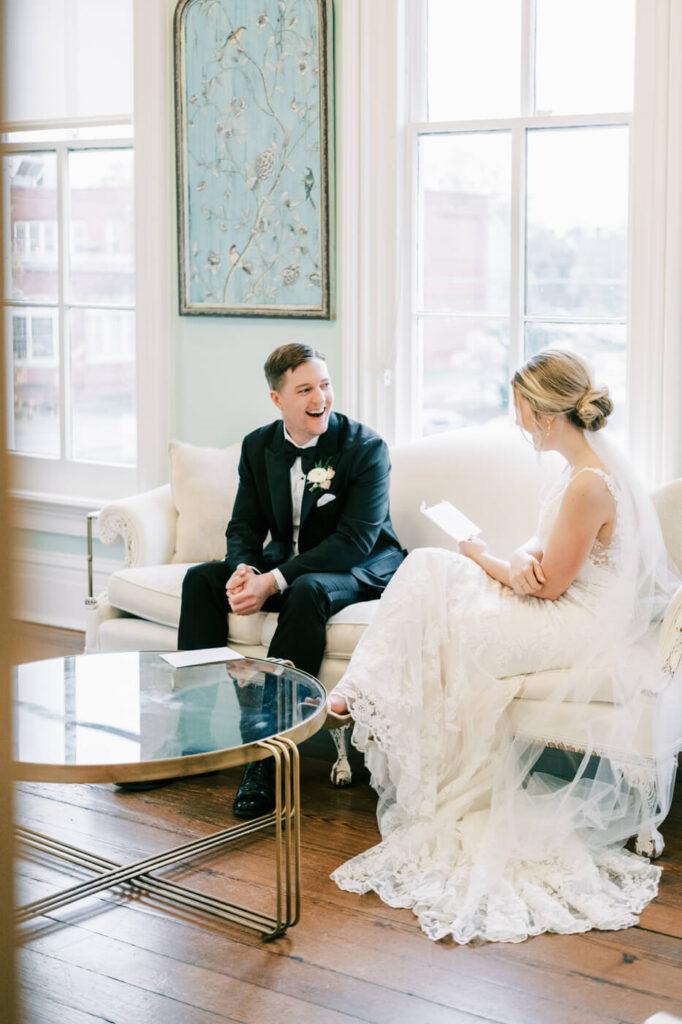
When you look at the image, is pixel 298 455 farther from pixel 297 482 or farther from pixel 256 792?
pixel 256 792

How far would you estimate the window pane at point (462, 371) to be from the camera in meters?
3.90

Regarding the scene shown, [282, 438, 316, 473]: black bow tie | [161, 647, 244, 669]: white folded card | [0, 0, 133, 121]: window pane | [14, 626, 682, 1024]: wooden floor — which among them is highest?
[0, 0, 133, 121]: window pane

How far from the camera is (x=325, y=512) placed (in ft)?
11.1

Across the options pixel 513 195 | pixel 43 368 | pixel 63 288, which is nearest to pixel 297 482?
pixel 513 195

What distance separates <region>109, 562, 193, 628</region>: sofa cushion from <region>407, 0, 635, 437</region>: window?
1.06 m

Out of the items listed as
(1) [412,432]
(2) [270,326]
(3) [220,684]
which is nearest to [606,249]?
(1) [412,432]

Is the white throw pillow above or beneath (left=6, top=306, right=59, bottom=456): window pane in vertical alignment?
beneath

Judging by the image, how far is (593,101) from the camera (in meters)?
3.60

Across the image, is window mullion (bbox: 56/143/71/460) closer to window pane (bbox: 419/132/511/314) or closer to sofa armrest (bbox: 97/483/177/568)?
sofa armrest (bbox: 97/483/177/568)

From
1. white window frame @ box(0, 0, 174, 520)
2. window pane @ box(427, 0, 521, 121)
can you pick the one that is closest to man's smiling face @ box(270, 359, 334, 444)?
window pane @ box(427, 0, 521, 121)

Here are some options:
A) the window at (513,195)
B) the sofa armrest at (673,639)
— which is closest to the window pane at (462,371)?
the window at (513,195)

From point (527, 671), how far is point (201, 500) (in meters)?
1.44

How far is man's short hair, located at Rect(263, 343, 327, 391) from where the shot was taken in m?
Result: 3.34

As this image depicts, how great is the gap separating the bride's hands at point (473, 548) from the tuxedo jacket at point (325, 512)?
0.36m
